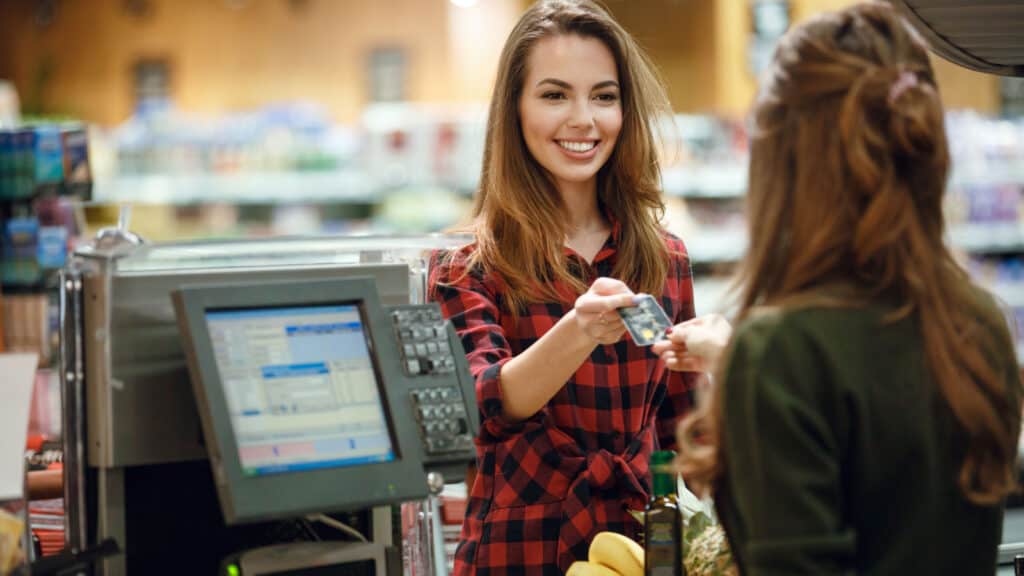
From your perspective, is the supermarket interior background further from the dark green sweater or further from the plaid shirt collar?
the dark green sweater

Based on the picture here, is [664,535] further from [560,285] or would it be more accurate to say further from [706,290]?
[706,290]

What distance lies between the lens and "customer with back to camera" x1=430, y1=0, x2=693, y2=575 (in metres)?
2.29

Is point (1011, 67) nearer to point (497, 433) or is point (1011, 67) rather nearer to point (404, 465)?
point (497, 433)

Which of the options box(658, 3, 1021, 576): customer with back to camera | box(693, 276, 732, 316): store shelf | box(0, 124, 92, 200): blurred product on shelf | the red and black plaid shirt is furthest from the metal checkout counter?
box(693, 276, 732, 316): store shelf

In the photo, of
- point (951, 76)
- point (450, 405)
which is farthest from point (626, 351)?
point (951, 76)

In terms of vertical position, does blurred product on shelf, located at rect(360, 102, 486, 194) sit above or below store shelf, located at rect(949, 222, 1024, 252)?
above

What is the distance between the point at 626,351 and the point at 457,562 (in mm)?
484

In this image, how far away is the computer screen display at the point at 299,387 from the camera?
1630 mm

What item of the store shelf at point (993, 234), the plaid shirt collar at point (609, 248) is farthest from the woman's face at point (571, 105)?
the store shelf at point (993, 234)

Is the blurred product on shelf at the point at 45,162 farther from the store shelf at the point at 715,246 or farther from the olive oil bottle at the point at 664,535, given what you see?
the store shelf at the point at 715,246

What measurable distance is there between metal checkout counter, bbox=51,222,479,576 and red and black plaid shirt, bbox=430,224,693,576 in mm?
517

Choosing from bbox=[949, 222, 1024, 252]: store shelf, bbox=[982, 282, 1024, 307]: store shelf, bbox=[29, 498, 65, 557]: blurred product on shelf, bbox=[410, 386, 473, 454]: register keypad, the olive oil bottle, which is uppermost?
bbox=[410, 386, 473, 454]: register keypad

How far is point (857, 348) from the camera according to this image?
54.1 inches

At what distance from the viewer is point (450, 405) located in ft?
5.71
